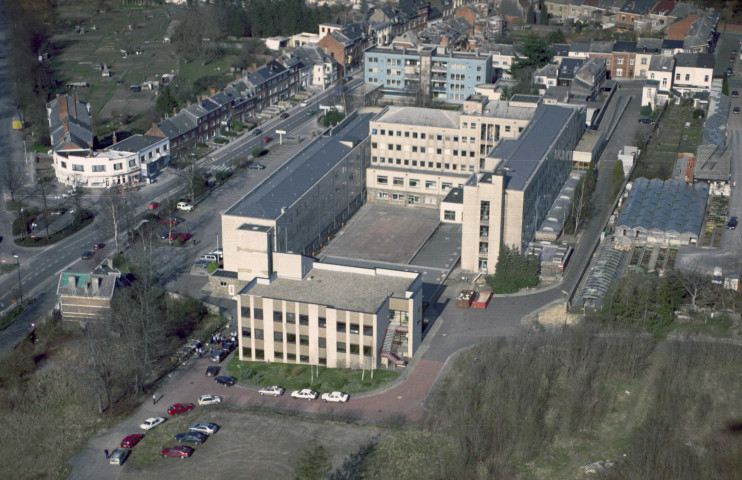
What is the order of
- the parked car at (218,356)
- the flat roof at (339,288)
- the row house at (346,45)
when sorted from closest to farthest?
the flat roof at (339,288), the parked car at (218,356), the row house at (346,45)

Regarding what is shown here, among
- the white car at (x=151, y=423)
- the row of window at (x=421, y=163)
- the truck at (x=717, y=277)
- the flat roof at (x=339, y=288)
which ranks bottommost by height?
the white car at (x=151, y=423)

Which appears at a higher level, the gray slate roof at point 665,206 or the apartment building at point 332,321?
the gray slate roof at point 665,206

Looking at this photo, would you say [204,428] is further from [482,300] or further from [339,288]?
[482,300]

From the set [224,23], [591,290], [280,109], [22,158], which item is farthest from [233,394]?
[224,23]

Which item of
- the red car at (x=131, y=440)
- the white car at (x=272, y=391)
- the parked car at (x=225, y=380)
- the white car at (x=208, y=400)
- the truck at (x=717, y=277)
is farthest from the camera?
the truck at (x=717, y=277)

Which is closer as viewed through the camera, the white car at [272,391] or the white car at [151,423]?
the white car at [151,423]

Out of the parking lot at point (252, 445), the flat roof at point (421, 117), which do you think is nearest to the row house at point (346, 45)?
the flat roof at point (421, 117)

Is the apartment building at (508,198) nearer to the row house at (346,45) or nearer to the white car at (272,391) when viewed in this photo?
the white car at (272,391)
